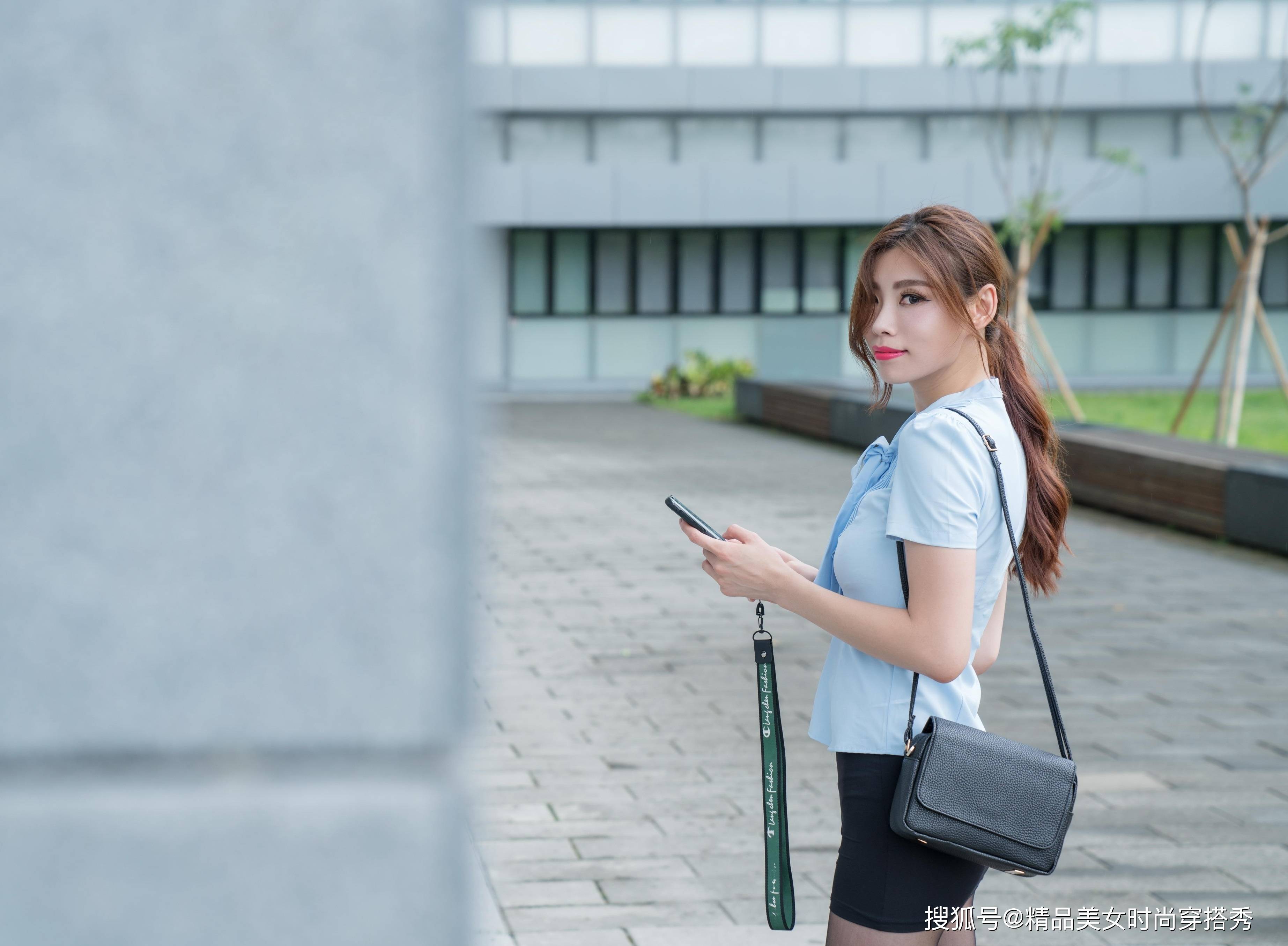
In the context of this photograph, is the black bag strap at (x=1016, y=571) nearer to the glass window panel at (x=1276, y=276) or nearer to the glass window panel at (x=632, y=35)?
the glass window panel at (x=632, y=35)

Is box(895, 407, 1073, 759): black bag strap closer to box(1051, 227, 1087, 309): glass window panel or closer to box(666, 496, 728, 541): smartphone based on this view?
box(666, 496, 728, 541): smartphone

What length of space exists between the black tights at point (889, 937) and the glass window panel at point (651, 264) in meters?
30.5

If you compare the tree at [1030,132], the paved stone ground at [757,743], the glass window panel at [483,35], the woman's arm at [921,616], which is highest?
the tree at [1030,132]

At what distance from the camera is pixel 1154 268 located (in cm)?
3328

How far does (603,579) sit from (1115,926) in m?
5.76

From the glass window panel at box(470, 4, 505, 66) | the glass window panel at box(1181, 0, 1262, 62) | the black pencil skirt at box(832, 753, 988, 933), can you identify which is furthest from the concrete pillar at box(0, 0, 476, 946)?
the glass window panel at box(1181, 0, 1262, 62)

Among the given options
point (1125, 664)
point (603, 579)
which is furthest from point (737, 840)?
point (603, 579)

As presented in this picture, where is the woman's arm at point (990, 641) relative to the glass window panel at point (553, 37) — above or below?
below

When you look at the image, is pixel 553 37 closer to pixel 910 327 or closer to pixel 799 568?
pixel 799 568

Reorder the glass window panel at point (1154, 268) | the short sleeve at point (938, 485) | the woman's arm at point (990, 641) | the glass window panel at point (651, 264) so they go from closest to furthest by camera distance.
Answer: the short sleeve at point (938, 485), the woman's arm at point (990, 641), the glass window panel at point (651, 264), the glass window panel at point (1154, 268)

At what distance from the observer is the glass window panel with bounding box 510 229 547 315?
1273 inches

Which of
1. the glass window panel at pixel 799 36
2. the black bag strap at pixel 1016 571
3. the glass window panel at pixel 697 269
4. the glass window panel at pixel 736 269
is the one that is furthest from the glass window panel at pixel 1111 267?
the black bag strap at pixel 1016 571

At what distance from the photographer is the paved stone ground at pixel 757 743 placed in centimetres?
417

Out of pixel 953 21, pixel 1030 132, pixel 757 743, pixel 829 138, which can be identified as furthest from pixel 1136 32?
pixel 757 743
